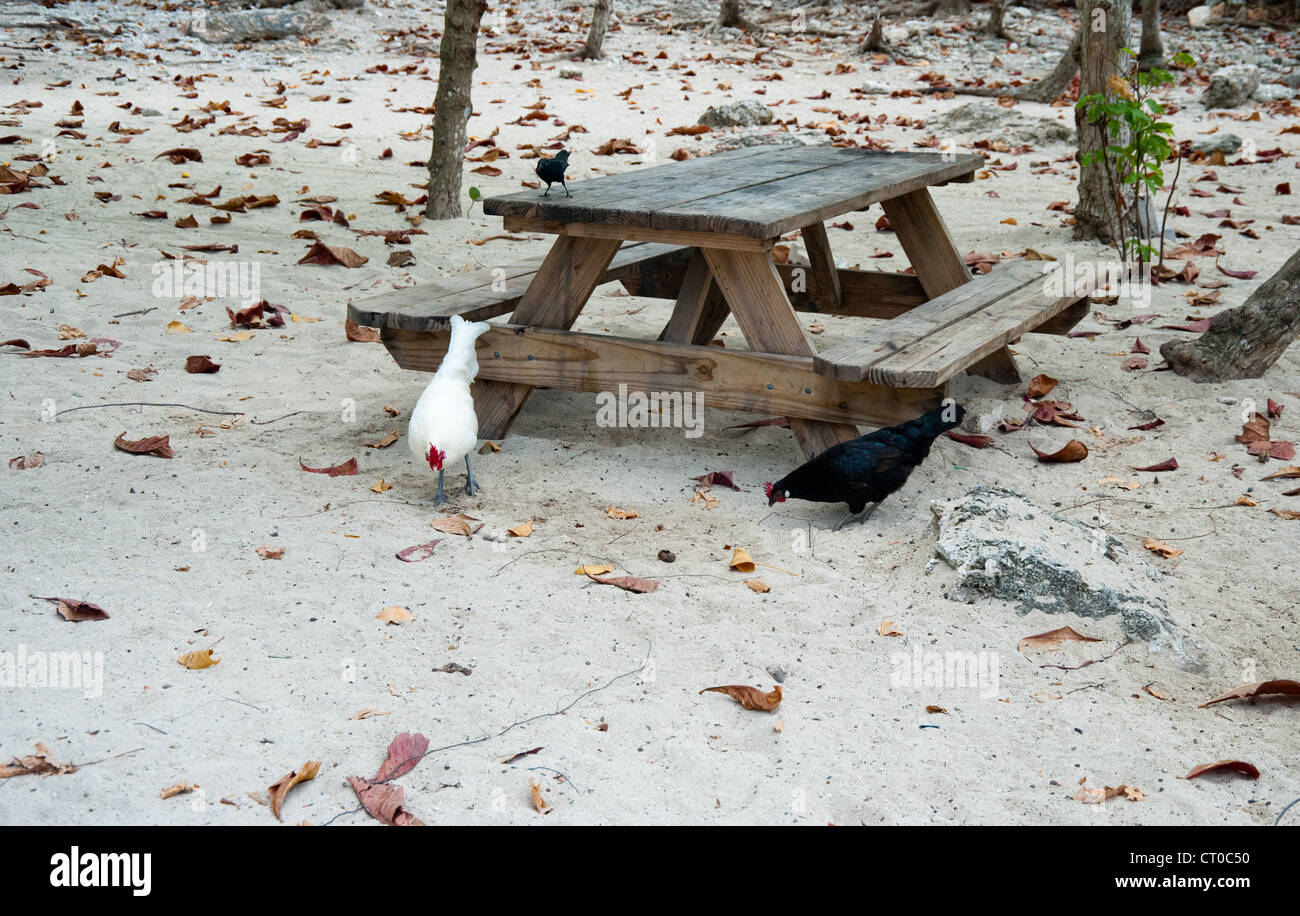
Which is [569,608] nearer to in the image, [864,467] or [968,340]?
[864,467]

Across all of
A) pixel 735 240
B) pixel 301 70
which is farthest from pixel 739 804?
pixel 301 70

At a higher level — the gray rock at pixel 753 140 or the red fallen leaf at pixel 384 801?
the gray rock at pixel 753 140

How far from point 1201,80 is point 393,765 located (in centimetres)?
1256

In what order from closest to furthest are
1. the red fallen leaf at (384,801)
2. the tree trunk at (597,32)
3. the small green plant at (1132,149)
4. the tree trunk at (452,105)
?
the red fallen leaf at (384,801) < the small green plant at (1132,149) < the tree trunk at (452,105) < the tree trunk at (597,32)

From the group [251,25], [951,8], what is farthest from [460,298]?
[951,8]

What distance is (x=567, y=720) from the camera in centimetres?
259

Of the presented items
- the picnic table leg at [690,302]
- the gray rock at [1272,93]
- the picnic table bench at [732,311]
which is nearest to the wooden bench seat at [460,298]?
the picnic table bench at [732,311]

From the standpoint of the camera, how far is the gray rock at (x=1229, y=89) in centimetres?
1059

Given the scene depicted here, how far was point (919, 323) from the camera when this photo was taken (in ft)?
13.1

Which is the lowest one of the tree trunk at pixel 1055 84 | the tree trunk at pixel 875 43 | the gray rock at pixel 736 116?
the gray rock at pixel 736 116

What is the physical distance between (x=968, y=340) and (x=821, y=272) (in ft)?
4.95

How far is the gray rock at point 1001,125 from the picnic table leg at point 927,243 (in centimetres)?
472

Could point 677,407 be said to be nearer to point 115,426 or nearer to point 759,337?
point 759,337

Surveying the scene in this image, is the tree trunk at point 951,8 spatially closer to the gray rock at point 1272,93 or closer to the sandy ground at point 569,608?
the gray rock at point 1272,93
